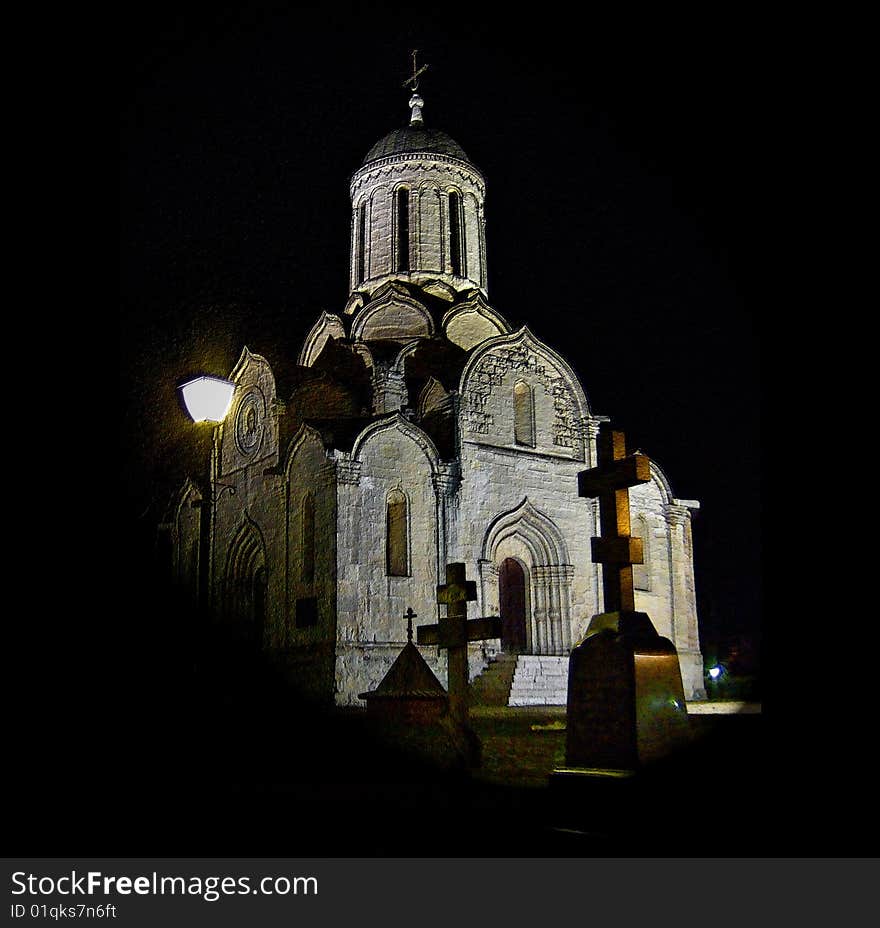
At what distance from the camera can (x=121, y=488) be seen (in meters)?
9.66

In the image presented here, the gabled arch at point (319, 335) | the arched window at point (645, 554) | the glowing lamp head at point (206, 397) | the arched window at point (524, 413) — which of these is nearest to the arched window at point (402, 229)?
the gabled arch at point (319, 335)

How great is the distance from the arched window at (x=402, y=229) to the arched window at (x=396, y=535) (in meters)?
6.68

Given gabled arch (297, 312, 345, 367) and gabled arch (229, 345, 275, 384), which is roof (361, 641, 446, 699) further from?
gabled arch (297, 312, 345, 367)

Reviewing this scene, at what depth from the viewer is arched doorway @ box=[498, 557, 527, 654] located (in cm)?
2044

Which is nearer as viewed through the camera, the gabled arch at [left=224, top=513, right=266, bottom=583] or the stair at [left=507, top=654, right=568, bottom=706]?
the stair at [left=507, top=654, right=568, bottom=706]

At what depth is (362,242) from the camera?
22.8 meters

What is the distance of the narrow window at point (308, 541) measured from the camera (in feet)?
57.6

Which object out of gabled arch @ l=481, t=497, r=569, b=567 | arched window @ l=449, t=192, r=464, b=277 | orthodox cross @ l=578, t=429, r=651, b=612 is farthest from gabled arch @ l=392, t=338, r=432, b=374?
orthodox cross @ l=578, t=429, r=651, b=612

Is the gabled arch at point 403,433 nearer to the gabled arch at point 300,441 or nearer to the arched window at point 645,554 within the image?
the gabled arch at point 300,441

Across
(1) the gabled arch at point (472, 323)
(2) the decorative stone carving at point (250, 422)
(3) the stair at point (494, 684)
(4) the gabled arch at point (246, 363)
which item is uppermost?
(1) the gabled arch at point (472, 323)

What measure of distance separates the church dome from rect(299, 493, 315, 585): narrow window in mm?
9568

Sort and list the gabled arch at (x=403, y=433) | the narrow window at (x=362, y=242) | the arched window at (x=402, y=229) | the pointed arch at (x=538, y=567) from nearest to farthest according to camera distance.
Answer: the gabled arch at (x=403, y=433) < the pointed arch at (x=538, y=567) < the arched window at (x=402, y=229) < the narrow window at (x=362, y=242)
